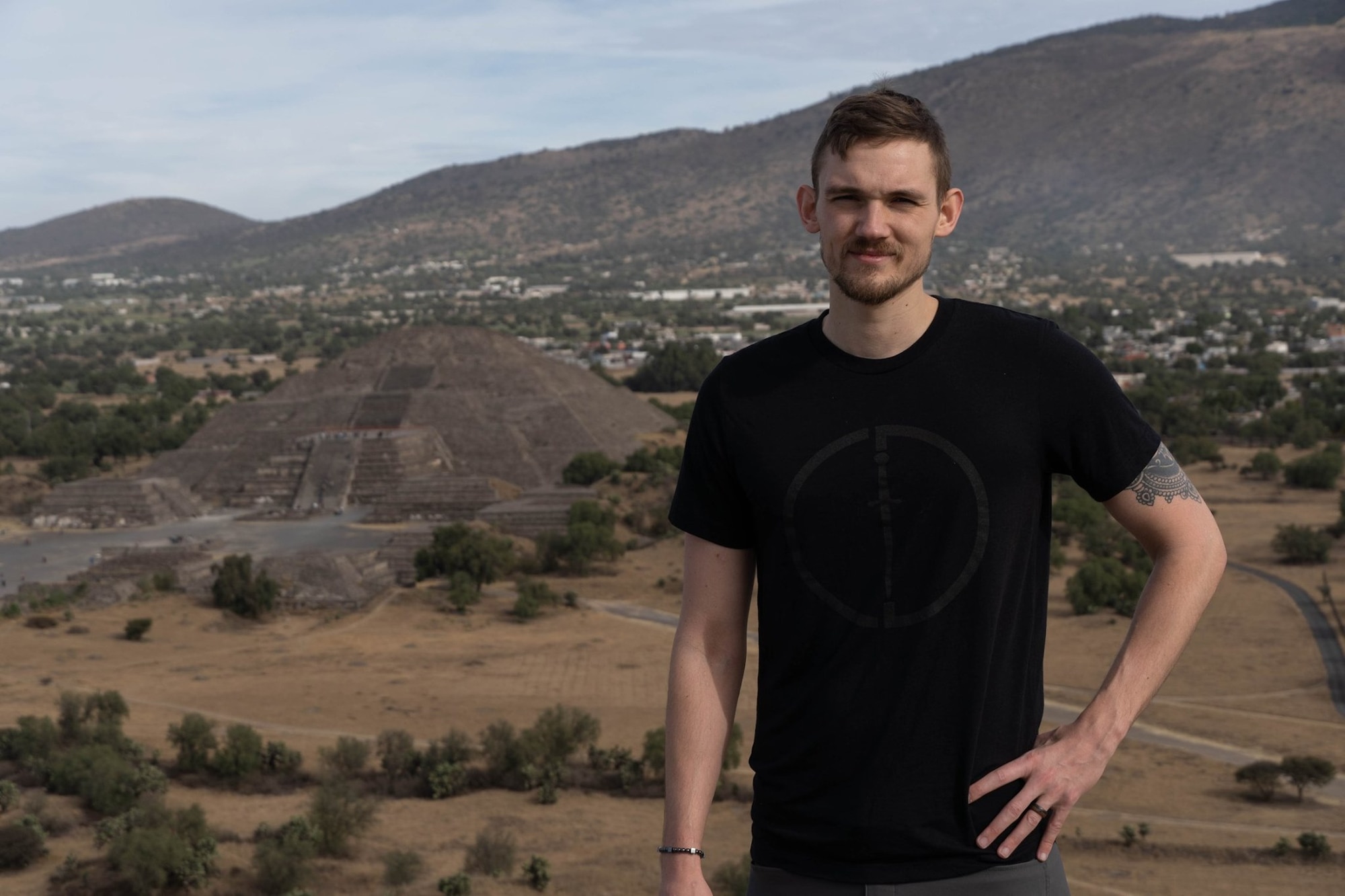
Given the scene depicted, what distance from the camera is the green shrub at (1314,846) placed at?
15.8m

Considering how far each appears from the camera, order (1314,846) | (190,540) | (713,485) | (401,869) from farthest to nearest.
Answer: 1. (190,540)
2. (1314,846)
3. (401,869)
4. (713,485)

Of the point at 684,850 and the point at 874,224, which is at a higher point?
the point at 874,224

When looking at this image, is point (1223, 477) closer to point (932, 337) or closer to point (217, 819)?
point (217, 819)

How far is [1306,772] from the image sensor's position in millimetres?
18547

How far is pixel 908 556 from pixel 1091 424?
51 centimetres

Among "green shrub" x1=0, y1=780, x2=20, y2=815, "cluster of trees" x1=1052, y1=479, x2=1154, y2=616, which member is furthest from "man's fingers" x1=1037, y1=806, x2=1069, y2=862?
"cluster of trees" x1=1052, y1=479, x2=1154, y2=616

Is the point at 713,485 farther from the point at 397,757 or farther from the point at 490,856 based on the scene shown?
the point at 397,757

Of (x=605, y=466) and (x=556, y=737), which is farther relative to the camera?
(x=605, y=466)

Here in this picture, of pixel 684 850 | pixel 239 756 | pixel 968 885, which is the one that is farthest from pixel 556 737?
pixel 968 885

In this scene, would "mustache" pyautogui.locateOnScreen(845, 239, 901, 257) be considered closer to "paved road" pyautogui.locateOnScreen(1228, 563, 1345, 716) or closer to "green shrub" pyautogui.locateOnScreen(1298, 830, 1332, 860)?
"green shrub" pyautogui.locateOnScreen(1298, 830, 1332, 860)

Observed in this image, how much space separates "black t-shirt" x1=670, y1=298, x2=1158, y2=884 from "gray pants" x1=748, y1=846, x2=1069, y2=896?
0.02 meters

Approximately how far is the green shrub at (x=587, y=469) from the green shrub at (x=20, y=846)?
36863 millimetres

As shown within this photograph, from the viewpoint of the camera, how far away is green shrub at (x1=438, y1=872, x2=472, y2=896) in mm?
14328

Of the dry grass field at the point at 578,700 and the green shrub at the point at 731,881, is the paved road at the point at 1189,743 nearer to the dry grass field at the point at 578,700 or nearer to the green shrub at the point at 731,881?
the dry grass field at the point at 578,700
